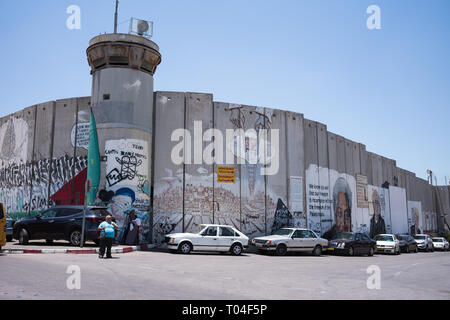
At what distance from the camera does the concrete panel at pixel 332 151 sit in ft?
112

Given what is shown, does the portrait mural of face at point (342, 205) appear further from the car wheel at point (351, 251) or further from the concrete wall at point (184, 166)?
the car wheel at point (351, 251)

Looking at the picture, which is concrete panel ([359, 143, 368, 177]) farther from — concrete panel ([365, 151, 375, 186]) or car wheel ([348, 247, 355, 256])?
car wheel ([348, 247, 355, 256])

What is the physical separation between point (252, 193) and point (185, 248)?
929cm

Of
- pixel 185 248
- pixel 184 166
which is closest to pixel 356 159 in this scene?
pixel 184 166

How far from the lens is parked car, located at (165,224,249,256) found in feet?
60.1

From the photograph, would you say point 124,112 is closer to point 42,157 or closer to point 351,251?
point 42,157

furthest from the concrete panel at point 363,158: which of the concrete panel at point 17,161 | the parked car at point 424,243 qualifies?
the concrete panel at point 17,161

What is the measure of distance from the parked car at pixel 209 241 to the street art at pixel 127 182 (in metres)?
4.14

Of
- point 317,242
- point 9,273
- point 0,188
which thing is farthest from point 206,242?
point 0,188

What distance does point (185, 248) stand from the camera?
18391 mm

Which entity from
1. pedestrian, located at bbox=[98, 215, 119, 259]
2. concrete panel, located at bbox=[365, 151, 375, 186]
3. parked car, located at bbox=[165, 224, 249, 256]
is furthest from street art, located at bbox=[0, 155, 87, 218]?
concrete panel, located at bbox=[365, 151, 375, 186]

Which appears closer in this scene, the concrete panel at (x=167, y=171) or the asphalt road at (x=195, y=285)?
the asphalt road at (x=195, y=285)

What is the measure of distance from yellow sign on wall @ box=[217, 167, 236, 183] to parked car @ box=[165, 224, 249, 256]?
6156mm
